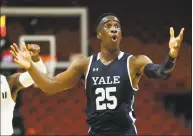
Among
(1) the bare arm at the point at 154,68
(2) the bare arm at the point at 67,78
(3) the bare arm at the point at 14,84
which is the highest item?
(1) the bare arm at the point at 154,68

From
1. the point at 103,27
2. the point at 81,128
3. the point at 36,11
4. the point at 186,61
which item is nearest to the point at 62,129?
the point at 81,128

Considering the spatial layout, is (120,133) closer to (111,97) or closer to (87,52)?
(111,97)

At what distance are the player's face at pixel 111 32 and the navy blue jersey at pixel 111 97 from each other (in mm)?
162

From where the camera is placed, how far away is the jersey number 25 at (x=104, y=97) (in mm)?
3691

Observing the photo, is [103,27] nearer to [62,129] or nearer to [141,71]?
[141,71]

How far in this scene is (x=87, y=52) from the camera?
29.2 ft

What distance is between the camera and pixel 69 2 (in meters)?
9.24

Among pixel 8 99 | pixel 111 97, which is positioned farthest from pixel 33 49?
pixel 8 99

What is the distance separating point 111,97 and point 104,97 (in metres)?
0.05

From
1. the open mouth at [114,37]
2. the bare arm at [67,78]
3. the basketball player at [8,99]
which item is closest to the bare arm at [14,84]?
the basketball player at [8,99]

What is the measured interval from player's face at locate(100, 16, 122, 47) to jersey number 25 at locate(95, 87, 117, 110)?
33 cm

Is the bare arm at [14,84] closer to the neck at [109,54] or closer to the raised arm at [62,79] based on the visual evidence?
the raised arm at [62,79]

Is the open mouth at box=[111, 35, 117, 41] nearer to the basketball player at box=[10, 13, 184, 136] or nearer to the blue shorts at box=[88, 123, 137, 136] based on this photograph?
the basketball player at box=[10, 13, 184, 136]

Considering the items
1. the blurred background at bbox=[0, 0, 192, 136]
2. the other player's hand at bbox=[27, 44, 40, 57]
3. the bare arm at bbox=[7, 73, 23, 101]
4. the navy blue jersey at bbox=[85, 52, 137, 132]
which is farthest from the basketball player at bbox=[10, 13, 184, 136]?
the blurred background at bbox=[0, 0, 192, 136]
